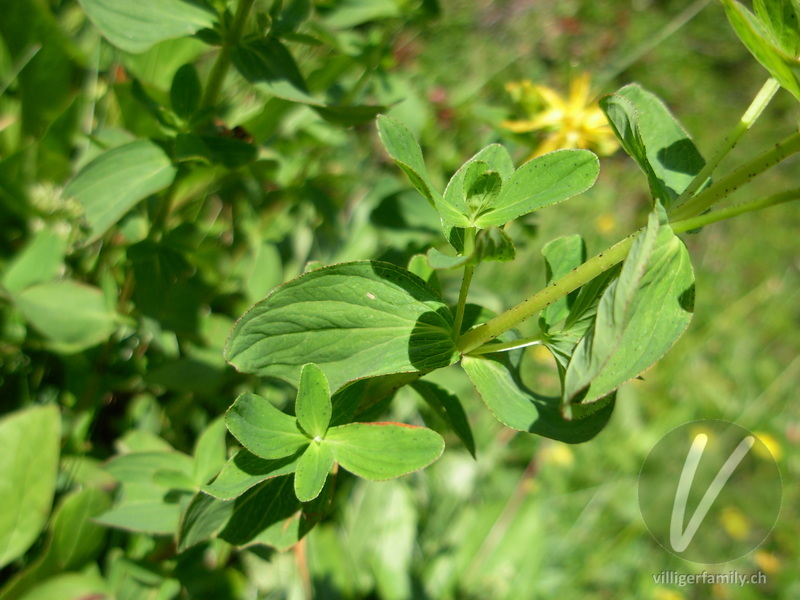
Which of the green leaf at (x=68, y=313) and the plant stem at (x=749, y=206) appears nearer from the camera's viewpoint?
the plant stem at (x=749, y=206)

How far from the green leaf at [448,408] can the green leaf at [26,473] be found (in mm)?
719

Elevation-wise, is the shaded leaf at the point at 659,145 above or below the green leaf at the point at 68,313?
above

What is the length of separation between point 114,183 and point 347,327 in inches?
18.4

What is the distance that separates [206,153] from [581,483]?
1.85 m

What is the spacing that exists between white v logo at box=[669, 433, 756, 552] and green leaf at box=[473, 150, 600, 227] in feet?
3.98

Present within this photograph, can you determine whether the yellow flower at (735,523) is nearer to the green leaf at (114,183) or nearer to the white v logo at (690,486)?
the white v logo at (690,486)

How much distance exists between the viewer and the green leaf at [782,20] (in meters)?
0.60

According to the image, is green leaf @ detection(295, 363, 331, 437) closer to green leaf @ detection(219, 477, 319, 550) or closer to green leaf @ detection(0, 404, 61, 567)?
green leaf @ detection(219, 477, 319, 550)

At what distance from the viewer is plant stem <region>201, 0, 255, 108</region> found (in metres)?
0.89

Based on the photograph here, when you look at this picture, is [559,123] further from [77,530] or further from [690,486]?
[690,486]

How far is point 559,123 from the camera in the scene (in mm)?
1309

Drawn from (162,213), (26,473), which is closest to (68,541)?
(26,473)

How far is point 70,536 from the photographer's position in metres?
1.11

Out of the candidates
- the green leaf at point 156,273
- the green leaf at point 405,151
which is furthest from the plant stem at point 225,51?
the green leaf at point 405,151
